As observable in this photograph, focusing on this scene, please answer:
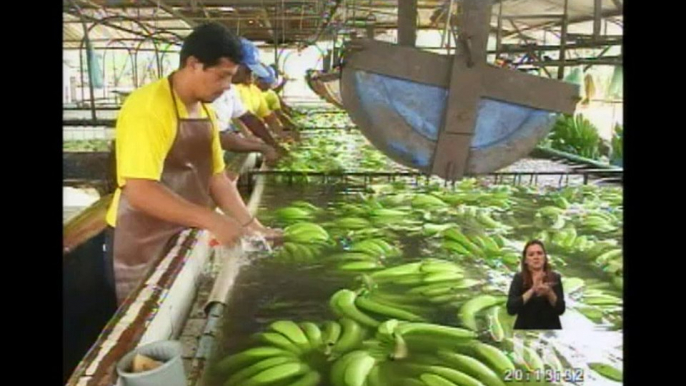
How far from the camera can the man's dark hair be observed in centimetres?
243

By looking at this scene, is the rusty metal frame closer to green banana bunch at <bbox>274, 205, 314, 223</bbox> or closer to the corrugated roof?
the corrugated roof

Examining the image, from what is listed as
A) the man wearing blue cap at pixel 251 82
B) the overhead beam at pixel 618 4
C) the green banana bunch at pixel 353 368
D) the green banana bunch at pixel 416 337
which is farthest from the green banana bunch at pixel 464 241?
the overhead beam at pixel 618 4

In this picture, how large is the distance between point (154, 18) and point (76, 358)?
3.53ft

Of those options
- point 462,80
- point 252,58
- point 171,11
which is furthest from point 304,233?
point 171,11

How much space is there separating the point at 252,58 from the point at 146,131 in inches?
15.5

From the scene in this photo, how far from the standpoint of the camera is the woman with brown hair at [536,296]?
8.43 feet

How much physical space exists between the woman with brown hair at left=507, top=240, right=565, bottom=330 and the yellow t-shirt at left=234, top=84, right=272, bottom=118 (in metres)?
0.97

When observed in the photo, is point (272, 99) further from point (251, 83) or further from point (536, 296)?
point (536, 296)

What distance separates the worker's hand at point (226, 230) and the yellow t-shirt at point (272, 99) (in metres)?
0.38

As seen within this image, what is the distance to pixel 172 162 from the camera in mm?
2451

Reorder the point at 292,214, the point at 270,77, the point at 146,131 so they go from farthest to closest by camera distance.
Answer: the point at 292,214
the point at 270,77
the point at 146,131
